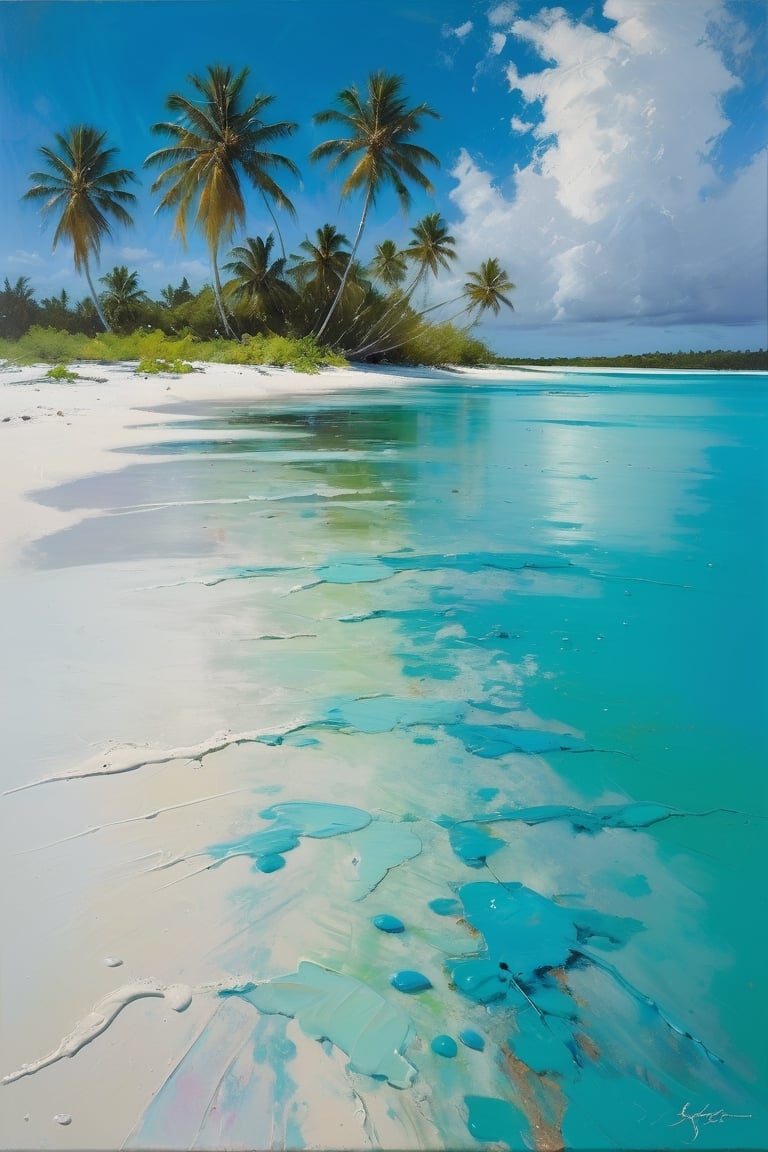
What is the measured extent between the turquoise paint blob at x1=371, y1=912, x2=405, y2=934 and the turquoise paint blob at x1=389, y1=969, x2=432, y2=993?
0.07 meters

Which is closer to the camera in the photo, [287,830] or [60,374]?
[287,830]

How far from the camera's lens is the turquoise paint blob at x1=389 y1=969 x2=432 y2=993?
0.82 metres

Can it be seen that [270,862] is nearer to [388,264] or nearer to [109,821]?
[109,821]

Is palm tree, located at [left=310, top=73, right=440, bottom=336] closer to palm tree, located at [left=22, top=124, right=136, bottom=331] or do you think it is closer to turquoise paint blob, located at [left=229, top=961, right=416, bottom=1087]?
palm tree, located at [left=22, top=124, right=136, bottom=331]

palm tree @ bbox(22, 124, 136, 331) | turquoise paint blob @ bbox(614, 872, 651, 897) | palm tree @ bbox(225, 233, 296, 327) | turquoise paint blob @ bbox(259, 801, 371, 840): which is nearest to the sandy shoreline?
turquoise paint blob @ bbox(259, 801, 371, 840)

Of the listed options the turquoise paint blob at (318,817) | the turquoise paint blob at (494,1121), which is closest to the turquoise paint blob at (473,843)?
the turquoise paint blob at (318,817)

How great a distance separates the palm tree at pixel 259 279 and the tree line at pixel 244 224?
24 mm

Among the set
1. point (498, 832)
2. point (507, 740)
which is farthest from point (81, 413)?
point (498, 832)

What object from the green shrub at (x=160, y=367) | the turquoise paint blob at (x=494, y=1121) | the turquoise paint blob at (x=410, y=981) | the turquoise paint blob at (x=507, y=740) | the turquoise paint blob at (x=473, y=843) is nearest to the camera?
the turquoise paint blob at (x=494, y=1121)

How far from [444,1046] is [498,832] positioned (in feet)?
1.25

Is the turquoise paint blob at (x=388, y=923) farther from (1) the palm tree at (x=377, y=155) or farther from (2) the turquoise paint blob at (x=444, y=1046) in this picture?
(1) the palm tree at (x=377, y=155)

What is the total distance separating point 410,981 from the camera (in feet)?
2.71

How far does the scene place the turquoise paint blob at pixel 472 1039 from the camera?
29.5 inches

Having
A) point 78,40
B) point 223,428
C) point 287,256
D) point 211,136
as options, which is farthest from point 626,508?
point 287,256
